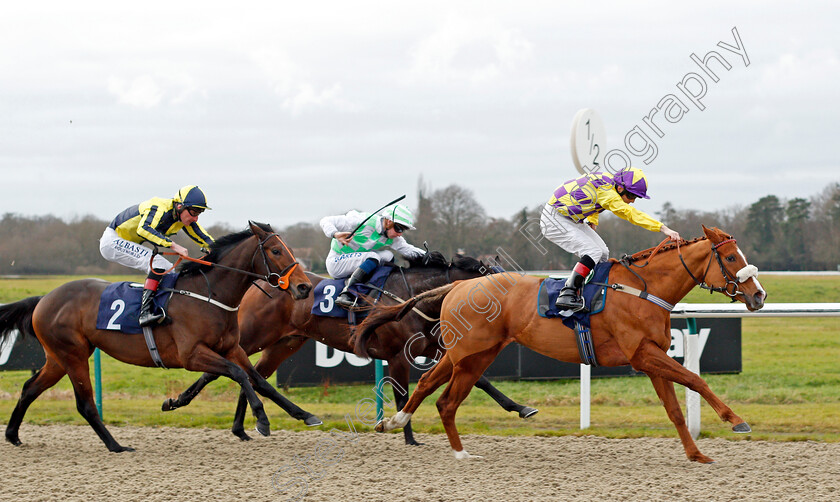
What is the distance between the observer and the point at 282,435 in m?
6.60

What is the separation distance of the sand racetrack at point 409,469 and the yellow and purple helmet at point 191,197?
72.5 inches

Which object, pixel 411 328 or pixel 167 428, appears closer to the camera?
pixel 411 328

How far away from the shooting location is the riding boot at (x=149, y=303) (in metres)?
5.72

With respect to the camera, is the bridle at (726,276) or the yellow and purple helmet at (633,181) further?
the yellow and purple helmet at (633,181)

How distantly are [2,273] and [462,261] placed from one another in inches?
548

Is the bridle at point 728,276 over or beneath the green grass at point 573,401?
over

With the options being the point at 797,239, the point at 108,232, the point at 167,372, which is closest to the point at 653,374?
the point at 108,232

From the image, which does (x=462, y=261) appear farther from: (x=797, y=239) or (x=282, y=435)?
(x=797, y=239)

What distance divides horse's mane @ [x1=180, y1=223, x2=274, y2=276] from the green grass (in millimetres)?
1867

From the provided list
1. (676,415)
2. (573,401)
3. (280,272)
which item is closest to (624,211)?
(676,415)

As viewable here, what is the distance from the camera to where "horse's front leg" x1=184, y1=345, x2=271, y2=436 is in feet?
17.6

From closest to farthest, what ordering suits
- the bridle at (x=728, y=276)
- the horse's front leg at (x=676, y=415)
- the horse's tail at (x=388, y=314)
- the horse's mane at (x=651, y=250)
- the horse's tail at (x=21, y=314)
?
the bridle at (x=728, y=276)
the horse's front leg at (x=676, y=415)
the horse's mane at (x=651, y=250)
the horse's tail at (x=388, y=314)
the horse's tail at (x=21, y=314)

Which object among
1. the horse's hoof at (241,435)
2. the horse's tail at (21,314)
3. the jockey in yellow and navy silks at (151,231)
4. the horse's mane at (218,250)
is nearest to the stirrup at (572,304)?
the horse's mane at (218,250)

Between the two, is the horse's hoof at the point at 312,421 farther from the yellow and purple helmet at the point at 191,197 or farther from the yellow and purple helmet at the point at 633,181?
the yellow and purple helmet at the point at 633,181
